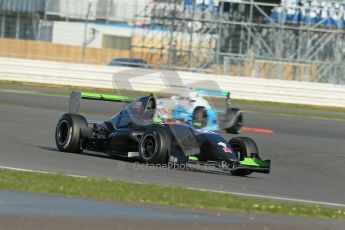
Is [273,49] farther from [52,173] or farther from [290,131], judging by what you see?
[52,173]

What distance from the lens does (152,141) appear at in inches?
472

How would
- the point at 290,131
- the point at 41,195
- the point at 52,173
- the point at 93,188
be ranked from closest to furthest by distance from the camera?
1. the point at 41,195
2. the point at 93,188
3. the point at 52,173
4. the point at 290,131

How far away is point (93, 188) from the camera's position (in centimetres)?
912

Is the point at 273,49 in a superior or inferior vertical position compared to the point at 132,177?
superior

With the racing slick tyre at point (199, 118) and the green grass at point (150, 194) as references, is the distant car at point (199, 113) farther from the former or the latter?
the green grass at point (150, 194)

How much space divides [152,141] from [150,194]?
3.02 m

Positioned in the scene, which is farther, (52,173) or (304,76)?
(304,76)

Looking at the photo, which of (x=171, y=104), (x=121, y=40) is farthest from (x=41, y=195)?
(x=121, y=40)

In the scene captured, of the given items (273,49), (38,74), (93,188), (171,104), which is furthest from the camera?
(273,49)

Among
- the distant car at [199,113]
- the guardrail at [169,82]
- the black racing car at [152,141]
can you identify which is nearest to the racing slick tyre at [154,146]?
the black racing car at [152,141]

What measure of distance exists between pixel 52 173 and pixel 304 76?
85.7ft

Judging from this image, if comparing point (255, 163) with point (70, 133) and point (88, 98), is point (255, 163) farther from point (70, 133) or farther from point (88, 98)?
point (88, 98)

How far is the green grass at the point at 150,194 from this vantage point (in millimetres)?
8625

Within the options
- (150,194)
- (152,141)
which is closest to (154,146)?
(152,141)
